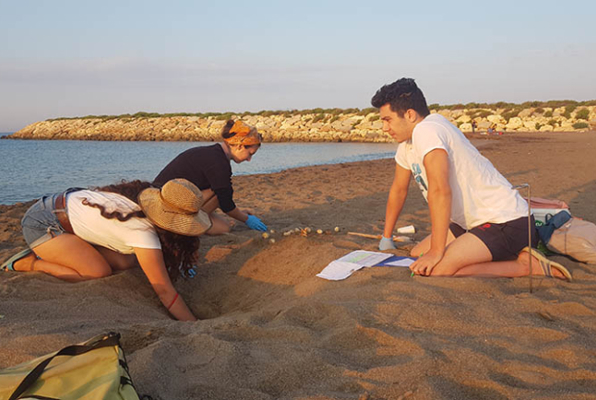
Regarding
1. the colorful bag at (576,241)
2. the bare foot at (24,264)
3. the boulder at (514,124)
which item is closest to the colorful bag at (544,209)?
the colorful bag at (576,241)

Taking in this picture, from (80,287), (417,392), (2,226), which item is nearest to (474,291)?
(417,392)

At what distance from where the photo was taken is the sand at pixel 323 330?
180 cm

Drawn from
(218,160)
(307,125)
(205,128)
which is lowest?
(218,160)

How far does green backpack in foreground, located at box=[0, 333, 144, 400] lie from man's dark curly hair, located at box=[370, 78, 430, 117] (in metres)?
2.45

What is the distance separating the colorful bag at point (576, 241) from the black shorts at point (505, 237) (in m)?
0.47

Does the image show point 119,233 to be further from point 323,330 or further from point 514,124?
point 514,124

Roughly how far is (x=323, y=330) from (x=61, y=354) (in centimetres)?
122

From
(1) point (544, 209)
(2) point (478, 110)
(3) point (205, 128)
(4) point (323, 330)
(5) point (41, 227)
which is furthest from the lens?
(3) point (205, 128)

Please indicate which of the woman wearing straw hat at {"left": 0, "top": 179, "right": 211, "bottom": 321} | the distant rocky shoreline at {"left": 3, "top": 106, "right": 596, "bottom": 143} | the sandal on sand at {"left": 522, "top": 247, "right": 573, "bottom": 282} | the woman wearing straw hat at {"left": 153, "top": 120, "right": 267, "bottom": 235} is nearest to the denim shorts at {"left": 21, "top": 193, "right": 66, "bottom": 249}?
the woman wearing straw hat at {"left": 0, "top": 179, "right": 211, "bottom": 321}

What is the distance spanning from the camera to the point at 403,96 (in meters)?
3.26

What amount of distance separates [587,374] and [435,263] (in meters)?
1.28

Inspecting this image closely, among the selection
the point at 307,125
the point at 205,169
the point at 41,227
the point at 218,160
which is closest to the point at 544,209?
the point at 218,160

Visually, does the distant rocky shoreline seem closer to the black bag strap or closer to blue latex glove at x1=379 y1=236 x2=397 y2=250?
blue latex glove at x1=379 y1=236 x2=397 y2=250

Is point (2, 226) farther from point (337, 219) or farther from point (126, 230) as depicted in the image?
point (337, 219)
